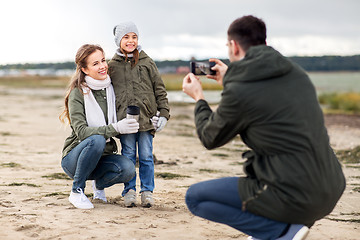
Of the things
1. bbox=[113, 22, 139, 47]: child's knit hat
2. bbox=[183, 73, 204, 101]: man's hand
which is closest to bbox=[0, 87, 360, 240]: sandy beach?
bbox=[183, 73, 204, 101]: man's hand

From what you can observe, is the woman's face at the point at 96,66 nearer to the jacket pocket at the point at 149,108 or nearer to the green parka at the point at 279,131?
the jacket pocket at the point at 149,108

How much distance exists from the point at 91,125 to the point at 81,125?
10cm

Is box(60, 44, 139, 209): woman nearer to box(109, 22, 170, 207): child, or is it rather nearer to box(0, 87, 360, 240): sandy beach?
box(109, 22, 170, 207): child

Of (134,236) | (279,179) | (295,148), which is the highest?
(295,148)

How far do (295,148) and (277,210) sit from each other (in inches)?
14.5

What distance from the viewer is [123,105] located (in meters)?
4.53

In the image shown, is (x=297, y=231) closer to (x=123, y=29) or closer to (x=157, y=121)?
(x=157, y=121)

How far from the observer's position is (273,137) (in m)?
2.75

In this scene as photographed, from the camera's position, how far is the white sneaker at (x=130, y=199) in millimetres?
4582

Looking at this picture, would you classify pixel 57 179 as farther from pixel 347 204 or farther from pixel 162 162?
pixel 347 204

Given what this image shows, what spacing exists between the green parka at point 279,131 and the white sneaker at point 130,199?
1.90 meters

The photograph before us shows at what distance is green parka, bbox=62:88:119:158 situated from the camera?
433 centimetres

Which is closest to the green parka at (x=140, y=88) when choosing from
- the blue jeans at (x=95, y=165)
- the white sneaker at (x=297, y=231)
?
the blue jeans at (x=95, y=165)

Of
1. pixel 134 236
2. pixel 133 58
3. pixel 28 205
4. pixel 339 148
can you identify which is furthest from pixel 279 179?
pixel 339 148
